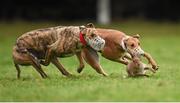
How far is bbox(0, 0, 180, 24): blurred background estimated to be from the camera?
121 ft

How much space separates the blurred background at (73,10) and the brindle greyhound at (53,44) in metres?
23.4

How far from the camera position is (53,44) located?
42.4ft

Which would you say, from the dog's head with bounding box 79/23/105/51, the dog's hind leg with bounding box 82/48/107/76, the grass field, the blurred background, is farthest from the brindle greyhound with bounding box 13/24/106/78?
the blurred background

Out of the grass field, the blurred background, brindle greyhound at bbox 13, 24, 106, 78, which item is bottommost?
the blurred background

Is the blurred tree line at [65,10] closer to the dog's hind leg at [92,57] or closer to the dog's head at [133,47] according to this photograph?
the dog's hind leg at [92,57]

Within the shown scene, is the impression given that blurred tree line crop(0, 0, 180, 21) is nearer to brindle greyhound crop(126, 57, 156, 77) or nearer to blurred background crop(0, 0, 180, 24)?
blurred background crop(0, 0, 180, 24)

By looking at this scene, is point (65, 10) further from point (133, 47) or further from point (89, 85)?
point (89, 85)

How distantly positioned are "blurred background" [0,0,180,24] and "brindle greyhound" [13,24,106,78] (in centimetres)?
2341

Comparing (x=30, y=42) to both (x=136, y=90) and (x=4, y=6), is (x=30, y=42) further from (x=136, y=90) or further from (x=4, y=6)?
(x=4, y=6)

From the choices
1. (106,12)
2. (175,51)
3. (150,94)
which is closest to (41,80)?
(150,94)

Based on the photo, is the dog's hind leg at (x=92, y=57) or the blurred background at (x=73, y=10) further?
the blurred background at (x=73, y=10)

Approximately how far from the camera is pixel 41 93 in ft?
35.8

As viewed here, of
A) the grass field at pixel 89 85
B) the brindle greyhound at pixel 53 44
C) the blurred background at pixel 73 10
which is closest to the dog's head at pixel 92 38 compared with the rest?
the brindle greyhound at pixel 53 44

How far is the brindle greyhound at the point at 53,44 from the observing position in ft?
41.7
